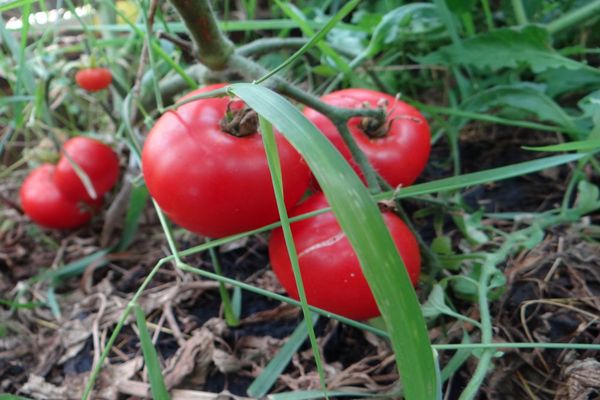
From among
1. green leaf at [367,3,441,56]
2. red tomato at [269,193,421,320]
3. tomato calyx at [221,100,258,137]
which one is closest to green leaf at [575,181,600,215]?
red tomato at [269,193,421,320]

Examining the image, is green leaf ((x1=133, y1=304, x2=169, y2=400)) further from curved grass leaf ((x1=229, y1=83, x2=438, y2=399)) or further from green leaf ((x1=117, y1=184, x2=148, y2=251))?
green leaf ((x1=117, y1=184, x2=148, y2=251))

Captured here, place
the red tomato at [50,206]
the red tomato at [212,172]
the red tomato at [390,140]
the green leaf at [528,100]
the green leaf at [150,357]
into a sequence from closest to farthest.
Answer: the green leaf at [150,357]
the red tomato at [212,172]
the red tomato at [390,140]
the green leaf at [528,100]
the red tomato at [50,206]

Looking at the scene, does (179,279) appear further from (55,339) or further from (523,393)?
(523,393)

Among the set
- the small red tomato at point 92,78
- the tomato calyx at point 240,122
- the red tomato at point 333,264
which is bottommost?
the red tomato at point 333,264

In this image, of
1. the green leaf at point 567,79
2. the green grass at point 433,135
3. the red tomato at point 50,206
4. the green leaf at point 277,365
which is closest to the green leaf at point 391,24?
the green grass at point 433,135

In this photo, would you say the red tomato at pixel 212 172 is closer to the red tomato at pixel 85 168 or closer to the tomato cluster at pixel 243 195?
the tomato cluster at pixel 243 195

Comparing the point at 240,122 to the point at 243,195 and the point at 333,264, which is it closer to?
the point at 243,195

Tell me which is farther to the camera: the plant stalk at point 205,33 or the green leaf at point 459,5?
the green leaf at point 459,5
